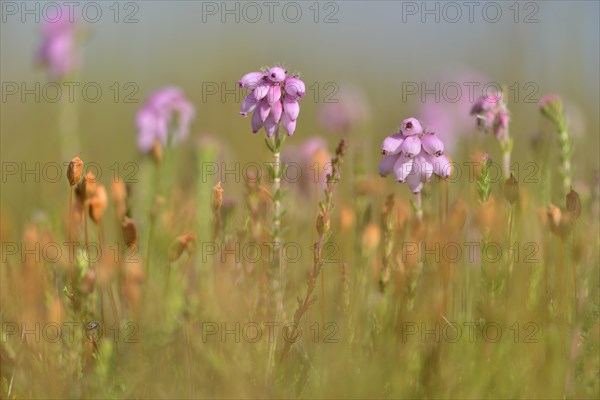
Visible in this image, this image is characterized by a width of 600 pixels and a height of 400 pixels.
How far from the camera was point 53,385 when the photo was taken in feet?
7.79

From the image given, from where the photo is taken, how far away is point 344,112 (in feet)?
20.3

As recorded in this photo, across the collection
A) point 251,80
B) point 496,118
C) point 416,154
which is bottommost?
point 416,154

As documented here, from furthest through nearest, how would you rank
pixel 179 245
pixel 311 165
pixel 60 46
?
pixel 60 46 < pixel 311 165 < pixel 179 245

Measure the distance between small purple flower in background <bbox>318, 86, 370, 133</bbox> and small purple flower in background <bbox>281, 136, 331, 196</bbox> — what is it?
126cm

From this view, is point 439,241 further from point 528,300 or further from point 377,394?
point 377,394

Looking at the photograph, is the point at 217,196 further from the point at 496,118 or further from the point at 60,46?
the point at 60,46

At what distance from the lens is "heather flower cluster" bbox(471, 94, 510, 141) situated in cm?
300

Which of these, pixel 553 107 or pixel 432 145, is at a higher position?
pixel 553 107

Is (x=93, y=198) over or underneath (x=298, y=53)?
underneath

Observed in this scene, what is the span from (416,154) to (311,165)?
4.34 ft

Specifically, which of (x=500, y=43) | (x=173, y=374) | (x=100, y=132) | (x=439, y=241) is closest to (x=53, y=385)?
(x=173, y=374)

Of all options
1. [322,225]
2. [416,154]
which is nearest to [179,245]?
[322,225]

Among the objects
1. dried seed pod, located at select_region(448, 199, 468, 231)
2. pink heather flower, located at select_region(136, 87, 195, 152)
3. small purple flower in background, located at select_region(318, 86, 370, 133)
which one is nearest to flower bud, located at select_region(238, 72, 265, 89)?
dried seed pod, located at select_region(448, 199, 468, 231)

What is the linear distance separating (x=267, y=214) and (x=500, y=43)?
8.15 feet
